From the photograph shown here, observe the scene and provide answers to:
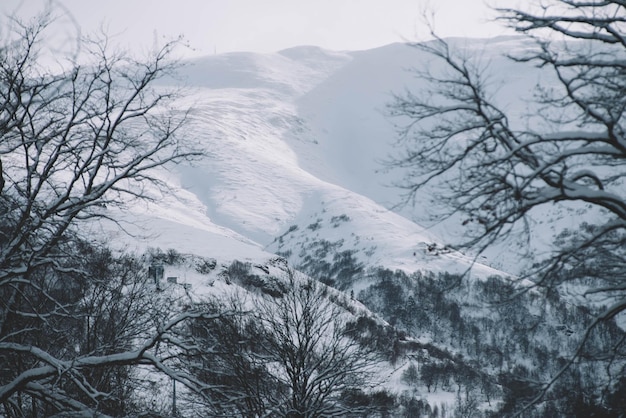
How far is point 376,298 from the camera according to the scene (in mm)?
164000

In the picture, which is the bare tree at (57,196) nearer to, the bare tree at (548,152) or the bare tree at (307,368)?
the bare tree at (548,152)

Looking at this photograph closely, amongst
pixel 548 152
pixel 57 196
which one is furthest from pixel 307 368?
pixel 548 152

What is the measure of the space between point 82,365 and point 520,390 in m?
6.08

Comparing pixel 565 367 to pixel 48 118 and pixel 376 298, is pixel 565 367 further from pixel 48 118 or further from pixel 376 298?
pixel 376 298

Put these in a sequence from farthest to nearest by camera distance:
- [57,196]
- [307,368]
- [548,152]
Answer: [307,368], [57,196], [548,152]

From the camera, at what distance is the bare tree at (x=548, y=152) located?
574 cm

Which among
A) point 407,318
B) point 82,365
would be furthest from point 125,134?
point 407,318

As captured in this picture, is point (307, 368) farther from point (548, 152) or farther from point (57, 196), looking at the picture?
point (548, 152)

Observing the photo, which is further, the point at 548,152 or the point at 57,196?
the point at 57,196

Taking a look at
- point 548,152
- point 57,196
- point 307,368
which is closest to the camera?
point 548,152

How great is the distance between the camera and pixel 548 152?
6.11 m

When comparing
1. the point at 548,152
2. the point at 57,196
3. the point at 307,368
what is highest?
the point at 548,152

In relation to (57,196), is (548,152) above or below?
above

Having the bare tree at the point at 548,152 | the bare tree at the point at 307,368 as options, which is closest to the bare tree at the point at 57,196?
the bare tree at the point at 548,152
